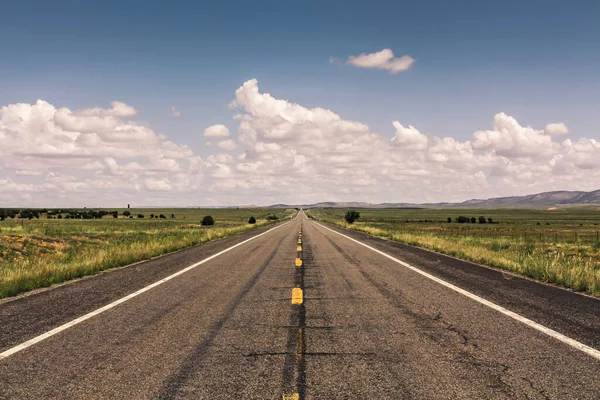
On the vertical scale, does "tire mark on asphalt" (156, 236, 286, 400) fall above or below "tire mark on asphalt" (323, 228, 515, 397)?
above

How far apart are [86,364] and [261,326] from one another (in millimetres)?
2152

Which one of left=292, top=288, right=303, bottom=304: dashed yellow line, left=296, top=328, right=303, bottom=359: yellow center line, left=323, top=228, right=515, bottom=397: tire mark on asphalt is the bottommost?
left=292, top=288, right=303, bottom=304: dashed yellow line

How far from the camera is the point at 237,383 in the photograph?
3.67 m

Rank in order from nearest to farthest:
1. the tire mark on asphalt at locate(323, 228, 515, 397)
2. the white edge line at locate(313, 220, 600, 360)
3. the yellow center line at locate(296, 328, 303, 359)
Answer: the tire mark on asphalt at locate(323, 228, 515, 397) < the yellow center line at locate(296, 328, 303, 359) < the white edge line at locate(313, 220, 600, 360)

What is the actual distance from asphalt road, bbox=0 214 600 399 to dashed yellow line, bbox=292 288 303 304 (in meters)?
0.04

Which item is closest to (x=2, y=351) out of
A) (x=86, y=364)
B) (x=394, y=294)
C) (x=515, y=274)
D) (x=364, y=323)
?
(x=86, y=364)

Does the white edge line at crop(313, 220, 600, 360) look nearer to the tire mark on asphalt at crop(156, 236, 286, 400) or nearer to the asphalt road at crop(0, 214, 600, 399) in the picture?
the asphalt road at crop(0, 214, 600, 399)

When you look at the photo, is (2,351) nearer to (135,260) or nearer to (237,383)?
(237,383)

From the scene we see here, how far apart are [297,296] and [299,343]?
2894 mm

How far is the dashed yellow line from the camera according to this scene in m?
7.25

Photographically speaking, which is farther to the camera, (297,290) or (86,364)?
(297,290)

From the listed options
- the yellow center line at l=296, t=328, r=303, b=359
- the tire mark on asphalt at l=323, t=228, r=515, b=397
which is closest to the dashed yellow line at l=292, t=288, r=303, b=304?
the tire mark on asphalt at l=323, t=228, r=515, b=397

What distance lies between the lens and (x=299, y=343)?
15.7 ft

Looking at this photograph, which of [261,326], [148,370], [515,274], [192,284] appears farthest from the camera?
[515,274]
